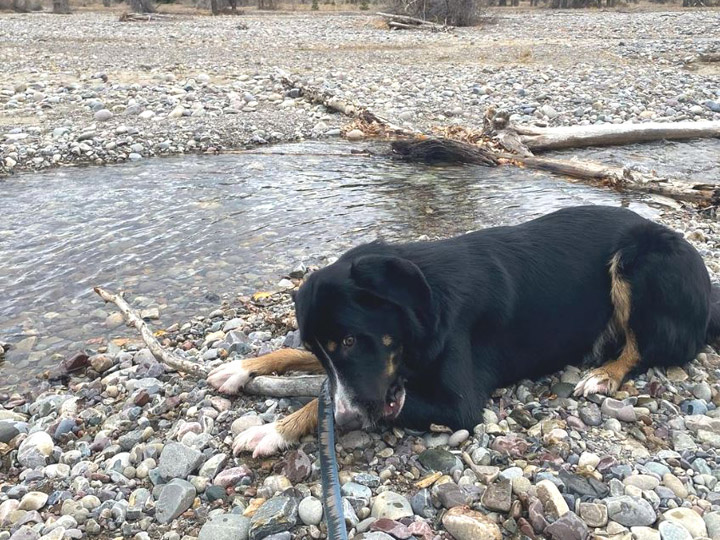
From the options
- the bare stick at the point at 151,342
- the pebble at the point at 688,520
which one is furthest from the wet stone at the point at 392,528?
the bare stick at the point at 151,342

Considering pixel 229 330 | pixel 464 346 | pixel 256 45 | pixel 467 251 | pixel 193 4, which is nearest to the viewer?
pixel 464 346

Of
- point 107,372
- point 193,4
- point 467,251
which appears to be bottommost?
point 107,372

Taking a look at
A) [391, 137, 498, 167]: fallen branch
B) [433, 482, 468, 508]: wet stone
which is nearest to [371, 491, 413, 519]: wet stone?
[433, 482, 468, 508]: wet stone

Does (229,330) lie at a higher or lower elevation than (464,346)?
lower

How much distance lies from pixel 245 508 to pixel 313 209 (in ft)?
20.9

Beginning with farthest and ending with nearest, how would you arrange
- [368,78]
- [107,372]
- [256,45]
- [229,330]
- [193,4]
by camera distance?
1. [193,4]
2. [256,45]
3. [368,78]
4. [229,330]
5. [107,372]

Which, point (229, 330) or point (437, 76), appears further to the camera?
point (437, 76)

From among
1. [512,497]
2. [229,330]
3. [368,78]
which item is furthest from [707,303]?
[368,78]

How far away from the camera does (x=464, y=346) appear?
4113 mm

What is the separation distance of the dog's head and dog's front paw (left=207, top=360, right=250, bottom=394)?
0.83 metres

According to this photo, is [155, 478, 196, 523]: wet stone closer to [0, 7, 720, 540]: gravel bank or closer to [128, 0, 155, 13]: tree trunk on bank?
[0, 7, 720, 540]: gravel bank

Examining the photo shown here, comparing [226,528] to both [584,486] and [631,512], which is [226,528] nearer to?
Result: [584,486]

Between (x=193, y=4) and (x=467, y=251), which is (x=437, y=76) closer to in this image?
(x=467, y=251)

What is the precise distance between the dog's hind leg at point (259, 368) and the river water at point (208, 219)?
199 cm
